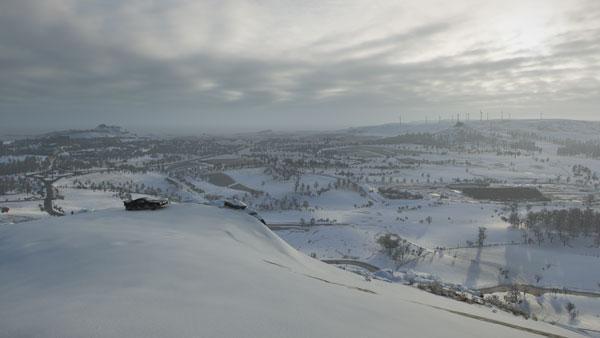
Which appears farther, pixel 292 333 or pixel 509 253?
pixel 509 253

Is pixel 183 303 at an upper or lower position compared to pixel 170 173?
upper

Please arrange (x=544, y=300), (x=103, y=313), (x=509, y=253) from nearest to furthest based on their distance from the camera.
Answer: (x=103, y=313)
(x=544, y=300)
(x=509, y=253)

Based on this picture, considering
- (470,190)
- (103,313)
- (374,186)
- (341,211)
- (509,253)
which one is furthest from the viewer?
(374,186)

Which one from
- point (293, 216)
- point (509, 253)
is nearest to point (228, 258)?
point (509, 253)

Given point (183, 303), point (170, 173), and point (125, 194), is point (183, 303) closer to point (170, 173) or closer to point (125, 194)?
point (125, 194)

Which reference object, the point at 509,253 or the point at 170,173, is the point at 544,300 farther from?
the point at 170,173

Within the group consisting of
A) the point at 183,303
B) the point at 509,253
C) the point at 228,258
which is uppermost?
the point at 183,303

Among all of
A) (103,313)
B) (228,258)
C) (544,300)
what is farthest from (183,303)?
(544,300)
